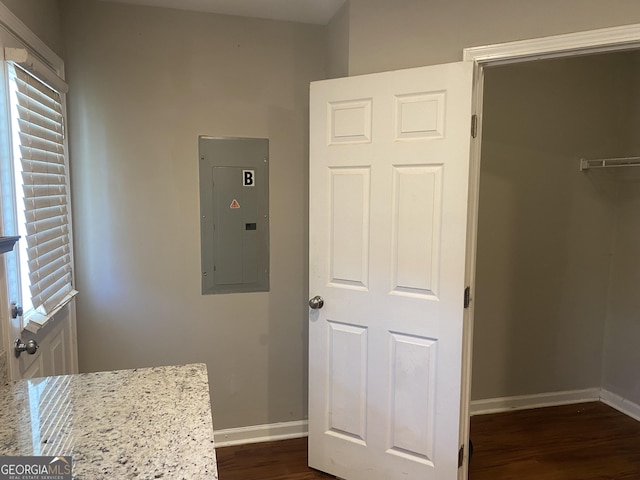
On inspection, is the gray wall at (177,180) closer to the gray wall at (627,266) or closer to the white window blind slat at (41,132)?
the white window blind slat at (41,132)

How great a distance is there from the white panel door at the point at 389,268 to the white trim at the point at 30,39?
3.98ft

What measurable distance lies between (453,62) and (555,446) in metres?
2.33

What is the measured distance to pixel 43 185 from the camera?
74.2 inches

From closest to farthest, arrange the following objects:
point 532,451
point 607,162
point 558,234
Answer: point 532,451 < point 607,162 < point 558,234

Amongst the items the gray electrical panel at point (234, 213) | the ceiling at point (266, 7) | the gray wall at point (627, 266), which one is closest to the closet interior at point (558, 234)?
the gray wall at point (627, 266)

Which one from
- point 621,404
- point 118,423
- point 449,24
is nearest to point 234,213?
point 449,24

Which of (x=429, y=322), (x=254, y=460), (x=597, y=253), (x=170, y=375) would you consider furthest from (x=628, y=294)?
(x=170, y=375)

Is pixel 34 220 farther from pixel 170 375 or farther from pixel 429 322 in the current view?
pixel 429 322

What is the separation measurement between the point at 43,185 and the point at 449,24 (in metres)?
1.93

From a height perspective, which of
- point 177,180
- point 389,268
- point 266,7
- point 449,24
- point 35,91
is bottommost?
point 389,268

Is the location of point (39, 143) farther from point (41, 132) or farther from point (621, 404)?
point (621, 404)

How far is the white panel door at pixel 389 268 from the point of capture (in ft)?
6.45

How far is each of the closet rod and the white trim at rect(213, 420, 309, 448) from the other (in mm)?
2563

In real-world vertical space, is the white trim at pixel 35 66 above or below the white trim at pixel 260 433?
above
